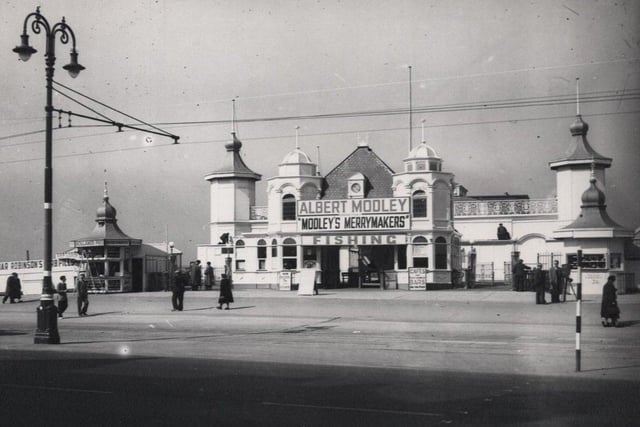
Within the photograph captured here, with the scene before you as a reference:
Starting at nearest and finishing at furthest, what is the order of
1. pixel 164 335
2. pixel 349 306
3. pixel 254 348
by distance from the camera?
pixel 254 348, pixel 164 335, pixel 349 306

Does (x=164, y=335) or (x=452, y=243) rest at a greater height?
(x=452, y=243)

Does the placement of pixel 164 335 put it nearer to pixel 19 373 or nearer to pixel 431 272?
pixel 19 373

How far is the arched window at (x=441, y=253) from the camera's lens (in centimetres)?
4256

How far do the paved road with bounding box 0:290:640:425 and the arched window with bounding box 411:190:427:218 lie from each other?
16.5 meters

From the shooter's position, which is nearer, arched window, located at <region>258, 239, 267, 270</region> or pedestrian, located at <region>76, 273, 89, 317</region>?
pedestrian, located at <region>76, 273, 89, 317</region>

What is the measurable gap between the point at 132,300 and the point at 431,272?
1571 cm

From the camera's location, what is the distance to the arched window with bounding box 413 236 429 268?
42.5 m

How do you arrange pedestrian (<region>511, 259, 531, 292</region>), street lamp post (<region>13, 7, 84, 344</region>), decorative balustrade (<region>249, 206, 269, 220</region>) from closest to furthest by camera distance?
street lamp post (<region>13, 7, 84, 344</region>), pedestrian (<region>511, 259, 531, 292</region>), decorative balustrade (<region>249, 206, 269, 220</region>)

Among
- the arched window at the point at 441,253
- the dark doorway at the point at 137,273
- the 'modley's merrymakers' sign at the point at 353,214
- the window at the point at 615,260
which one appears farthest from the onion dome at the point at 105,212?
the window at the point at 615,260

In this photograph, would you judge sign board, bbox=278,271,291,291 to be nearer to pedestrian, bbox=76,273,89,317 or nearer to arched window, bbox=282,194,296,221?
arched window, bbox=282,194,296,221

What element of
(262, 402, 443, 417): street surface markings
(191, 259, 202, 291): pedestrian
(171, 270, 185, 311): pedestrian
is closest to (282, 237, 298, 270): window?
(191, 259, 202, 291): pedestrian

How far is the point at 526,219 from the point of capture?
53250 millimetres

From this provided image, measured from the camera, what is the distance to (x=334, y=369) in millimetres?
13445

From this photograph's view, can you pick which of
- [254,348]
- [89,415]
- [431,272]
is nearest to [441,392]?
[89,415]
